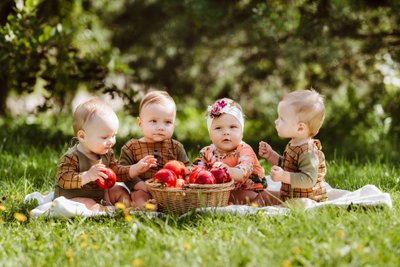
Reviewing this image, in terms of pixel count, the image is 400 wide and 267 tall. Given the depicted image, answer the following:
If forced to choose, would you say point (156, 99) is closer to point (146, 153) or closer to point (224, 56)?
point (146, 153)

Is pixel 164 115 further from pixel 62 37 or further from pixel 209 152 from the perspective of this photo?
pixel 62 37

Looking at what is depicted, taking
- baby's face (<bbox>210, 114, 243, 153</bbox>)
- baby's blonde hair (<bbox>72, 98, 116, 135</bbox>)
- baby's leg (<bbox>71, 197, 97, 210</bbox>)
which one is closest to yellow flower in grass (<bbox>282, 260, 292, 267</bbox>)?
baby's face (<bbox>210, 114, 243, 153</bbox>)

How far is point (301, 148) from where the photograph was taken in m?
3.95

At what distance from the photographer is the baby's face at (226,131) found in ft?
13.5

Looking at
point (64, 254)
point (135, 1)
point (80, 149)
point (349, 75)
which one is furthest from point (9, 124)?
point (64, 254)

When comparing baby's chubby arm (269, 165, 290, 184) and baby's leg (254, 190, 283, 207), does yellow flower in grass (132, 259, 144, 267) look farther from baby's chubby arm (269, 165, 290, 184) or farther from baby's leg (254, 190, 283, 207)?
baby's leg (254, 190, 283, 207)

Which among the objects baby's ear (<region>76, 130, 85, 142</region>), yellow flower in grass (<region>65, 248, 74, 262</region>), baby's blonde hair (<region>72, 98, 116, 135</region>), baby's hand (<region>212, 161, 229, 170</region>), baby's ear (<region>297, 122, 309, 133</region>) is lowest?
yellow flower in grass (<region>65, 248, 74, 262</region>)

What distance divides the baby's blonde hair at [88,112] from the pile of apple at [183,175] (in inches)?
22.4

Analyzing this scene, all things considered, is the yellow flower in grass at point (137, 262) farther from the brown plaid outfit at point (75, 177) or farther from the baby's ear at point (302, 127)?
the baby's ear at point (302, 127)

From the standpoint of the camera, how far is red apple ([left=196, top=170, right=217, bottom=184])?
373cm

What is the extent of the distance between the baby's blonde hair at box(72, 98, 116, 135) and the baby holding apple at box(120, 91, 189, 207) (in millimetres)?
316

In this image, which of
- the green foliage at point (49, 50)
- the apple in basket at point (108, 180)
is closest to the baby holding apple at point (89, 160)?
the apple in basket at point (108, 180)

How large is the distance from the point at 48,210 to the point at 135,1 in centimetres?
456

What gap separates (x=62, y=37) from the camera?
6.19m
